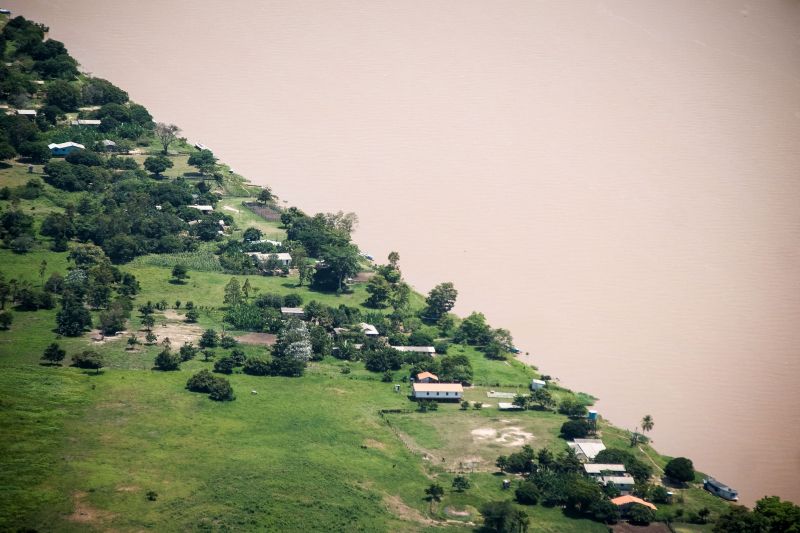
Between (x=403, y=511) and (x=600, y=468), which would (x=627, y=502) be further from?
(x=403, y=511)

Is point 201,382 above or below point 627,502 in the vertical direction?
above

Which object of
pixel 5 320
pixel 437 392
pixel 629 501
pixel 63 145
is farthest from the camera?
pixel 63 145

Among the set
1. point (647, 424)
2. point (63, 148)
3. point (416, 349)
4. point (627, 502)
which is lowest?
point (627, 502)

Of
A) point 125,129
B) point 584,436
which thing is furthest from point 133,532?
point 125,129

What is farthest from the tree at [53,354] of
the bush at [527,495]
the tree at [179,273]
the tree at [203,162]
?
the tree at [203,162]

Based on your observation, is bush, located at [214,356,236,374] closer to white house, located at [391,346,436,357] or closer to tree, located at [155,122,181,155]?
white house, located at [391,346,436,357]

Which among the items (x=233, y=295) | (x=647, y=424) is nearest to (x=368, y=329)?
(x=233, y=295)

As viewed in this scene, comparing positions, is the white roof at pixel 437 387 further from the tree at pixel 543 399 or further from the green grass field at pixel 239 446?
the tree at pixel 543 399

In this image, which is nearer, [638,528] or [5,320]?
[638,528]
